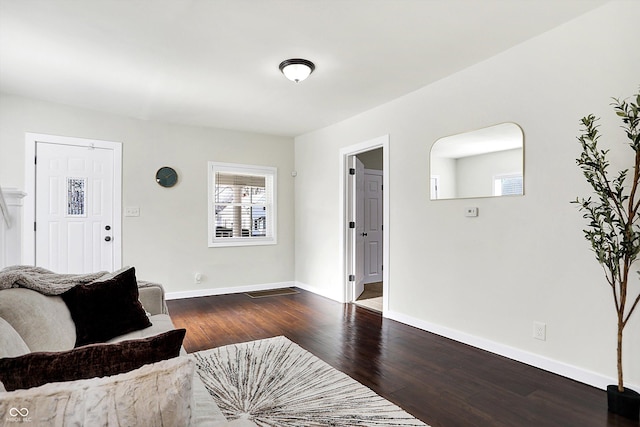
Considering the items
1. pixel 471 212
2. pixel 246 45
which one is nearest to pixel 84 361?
pixel 246 45

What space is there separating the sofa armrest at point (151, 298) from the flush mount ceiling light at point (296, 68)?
6.99 ft

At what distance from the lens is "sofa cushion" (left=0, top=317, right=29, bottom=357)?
1177 millimetres

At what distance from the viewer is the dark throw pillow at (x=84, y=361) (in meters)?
0.82

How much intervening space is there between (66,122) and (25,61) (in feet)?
4.48

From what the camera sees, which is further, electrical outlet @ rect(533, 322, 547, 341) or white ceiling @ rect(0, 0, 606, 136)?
electrical outlet @ rect(533, 322, 547, 341)

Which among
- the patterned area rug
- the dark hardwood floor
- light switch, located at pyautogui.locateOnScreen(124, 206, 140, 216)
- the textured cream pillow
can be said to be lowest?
the dark hardwood floor

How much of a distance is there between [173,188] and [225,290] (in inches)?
67.8

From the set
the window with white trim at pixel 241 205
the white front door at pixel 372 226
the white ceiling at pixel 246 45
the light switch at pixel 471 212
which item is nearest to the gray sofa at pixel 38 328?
the white ceiling at pixel 246 45

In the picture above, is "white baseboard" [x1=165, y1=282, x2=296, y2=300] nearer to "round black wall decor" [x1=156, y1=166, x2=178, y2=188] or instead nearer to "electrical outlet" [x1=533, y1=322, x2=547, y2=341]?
"round black wall decor" [x1=156, y1=166, x2=178, y2=188]

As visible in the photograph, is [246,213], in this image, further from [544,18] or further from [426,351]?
[544,18]

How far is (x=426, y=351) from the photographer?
9.99ft

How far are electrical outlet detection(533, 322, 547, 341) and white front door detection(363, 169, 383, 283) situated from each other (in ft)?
11.1

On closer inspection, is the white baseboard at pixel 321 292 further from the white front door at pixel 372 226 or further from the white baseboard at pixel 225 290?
the white front door at pixel 372 226

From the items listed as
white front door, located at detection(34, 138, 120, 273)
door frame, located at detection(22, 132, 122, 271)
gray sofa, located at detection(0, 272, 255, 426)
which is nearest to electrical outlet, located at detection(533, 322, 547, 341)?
gray sofa, located at detection(0, 272, 255, 426)
